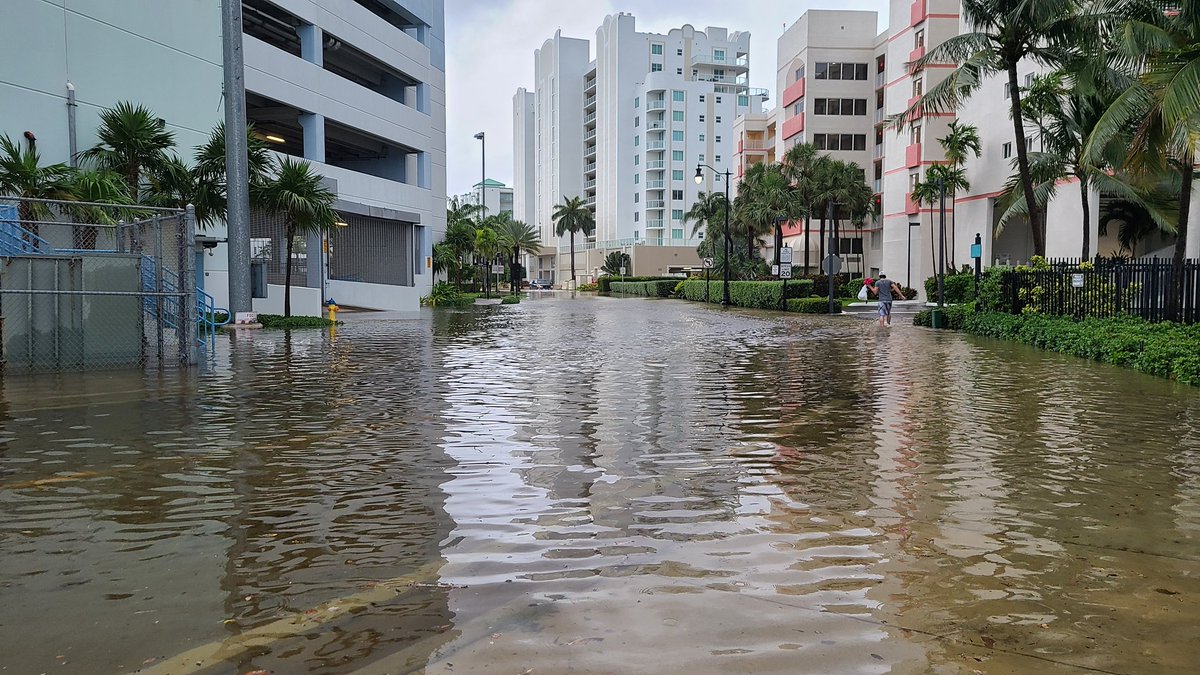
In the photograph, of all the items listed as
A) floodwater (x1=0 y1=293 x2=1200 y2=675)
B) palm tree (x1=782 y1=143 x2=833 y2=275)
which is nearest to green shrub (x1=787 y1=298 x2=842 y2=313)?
palm tree (x1=782 y1=143 x2=833 y2=275)

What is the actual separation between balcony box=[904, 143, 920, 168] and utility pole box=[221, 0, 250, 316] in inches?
1620

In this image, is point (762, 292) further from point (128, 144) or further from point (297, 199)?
point (128, 144)

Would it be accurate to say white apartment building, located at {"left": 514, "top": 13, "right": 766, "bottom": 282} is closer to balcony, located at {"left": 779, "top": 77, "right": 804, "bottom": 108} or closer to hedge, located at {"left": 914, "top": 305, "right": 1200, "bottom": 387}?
balcony, located at {"left": 779, "top": 77, "right": 804, "bottom": 108}

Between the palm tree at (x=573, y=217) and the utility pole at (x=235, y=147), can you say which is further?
the palm tree at (x=573, y=217)

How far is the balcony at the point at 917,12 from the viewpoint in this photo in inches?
2167

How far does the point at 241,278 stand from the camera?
2641 centimetres

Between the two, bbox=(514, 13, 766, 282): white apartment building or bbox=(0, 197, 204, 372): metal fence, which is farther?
bbox=(514, 13, 766, 282): white apartment building

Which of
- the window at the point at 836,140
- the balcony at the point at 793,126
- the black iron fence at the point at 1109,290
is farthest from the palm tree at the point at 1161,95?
the balcony at the point at 793,126

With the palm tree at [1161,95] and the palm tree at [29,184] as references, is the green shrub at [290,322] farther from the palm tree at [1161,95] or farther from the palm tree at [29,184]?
the palm tree at [1161,95]

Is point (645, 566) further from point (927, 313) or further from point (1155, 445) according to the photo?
point (927, 313)

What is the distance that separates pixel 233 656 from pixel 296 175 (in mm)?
27623

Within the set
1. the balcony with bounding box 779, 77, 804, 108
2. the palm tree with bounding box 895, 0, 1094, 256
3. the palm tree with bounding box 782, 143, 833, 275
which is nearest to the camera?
the palm tree with bounding box 895, 0, 1094, 256

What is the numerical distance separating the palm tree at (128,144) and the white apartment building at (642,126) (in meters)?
90.0

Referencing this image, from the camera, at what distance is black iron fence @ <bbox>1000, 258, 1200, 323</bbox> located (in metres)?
19.6
